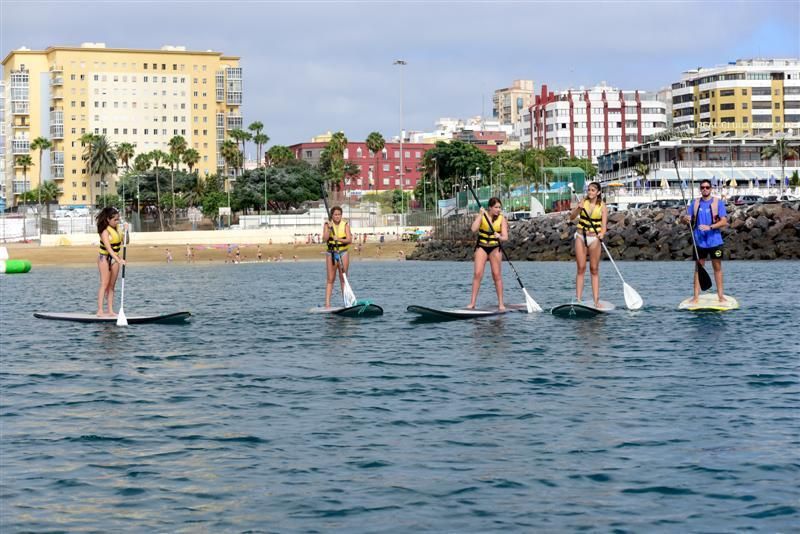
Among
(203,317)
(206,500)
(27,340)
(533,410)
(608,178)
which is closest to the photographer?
(206,500)

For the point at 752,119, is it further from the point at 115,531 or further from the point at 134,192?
the point at 115,531

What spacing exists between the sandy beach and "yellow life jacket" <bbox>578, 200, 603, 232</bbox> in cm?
6615

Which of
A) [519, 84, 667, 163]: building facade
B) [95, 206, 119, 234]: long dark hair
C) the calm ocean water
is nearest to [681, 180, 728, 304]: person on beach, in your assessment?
the calm ocean water

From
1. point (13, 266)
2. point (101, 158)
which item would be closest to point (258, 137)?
point (101, 158)

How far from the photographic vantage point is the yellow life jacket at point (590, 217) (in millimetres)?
20328

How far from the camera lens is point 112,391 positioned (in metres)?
13.6

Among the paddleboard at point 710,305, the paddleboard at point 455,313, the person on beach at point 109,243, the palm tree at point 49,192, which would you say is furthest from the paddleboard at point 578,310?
the palm tree at point 49,192

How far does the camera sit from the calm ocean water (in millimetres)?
8055

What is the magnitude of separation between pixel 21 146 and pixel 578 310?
175627mm

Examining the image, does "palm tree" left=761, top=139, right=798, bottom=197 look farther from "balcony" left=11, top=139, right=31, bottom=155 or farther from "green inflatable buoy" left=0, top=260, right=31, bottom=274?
"balcony" left=11, top=139, right=31, bottom=155

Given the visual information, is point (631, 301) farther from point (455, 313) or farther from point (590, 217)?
point (455, 313)

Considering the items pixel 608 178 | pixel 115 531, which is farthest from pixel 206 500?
pixel 608 178

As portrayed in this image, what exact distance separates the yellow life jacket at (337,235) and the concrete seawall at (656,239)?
38.0 metres

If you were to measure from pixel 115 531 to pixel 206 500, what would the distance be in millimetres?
883
